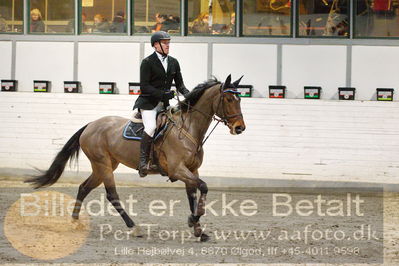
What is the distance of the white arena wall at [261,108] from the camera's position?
13000 mm

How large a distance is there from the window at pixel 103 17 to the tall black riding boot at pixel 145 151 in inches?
220

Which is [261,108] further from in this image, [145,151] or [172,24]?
[145,151]

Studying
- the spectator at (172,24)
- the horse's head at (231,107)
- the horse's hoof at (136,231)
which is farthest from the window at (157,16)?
the horse's hoof at (136,231)

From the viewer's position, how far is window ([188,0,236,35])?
1366cm

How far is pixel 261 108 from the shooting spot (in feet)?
43.5

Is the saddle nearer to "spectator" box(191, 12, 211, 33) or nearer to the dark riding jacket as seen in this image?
the dark riding jacket

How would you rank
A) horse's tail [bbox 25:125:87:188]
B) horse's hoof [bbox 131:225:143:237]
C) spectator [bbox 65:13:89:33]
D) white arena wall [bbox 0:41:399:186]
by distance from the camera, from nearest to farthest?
horse's hoof [bbox 131:225:143:237] → horse's tail [bbox 25:125:87:188] → white arena wall [bbox 0:41:399:186] → spectator [bbox 65:13:89:33]

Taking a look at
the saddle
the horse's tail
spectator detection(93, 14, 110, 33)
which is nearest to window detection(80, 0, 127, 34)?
spectator detection(93, 14, 110, 33)

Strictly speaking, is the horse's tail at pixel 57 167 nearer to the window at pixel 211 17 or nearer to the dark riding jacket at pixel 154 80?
the dark riding jacket at pixel 154 80

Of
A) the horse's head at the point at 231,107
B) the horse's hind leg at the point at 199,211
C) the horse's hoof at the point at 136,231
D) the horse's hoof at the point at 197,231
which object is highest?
the horse's head at the point at 231,107

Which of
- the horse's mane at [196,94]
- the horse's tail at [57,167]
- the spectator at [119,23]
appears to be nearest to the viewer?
the horse's mane at [196,94]

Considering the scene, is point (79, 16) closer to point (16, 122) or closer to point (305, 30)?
point (16, 122)

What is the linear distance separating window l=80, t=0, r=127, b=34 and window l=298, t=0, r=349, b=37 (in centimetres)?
328

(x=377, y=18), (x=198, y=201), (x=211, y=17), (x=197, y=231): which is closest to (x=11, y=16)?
(x=211, y=17)
